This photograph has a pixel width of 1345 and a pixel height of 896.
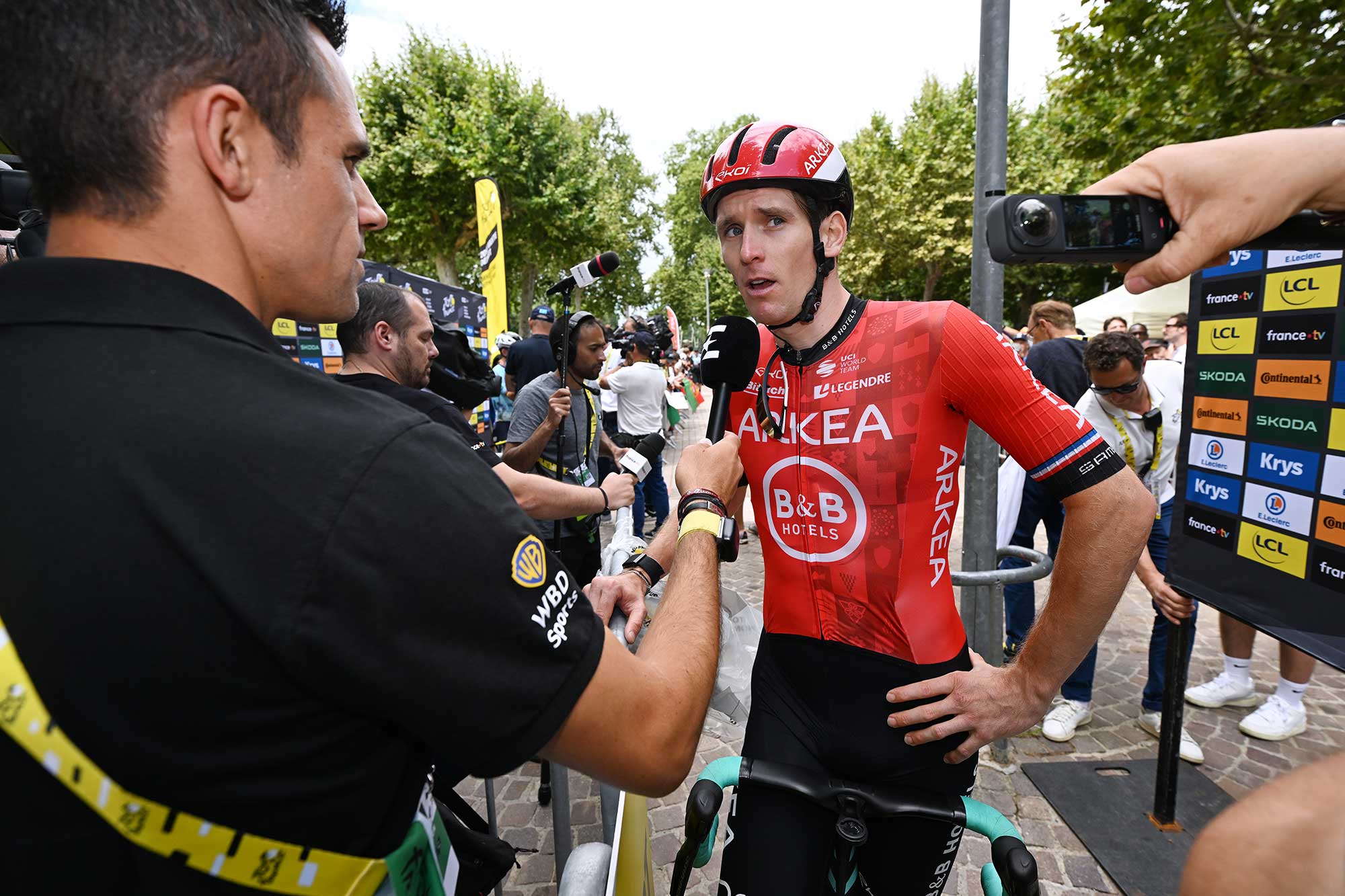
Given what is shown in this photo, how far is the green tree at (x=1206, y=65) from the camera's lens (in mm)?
5516

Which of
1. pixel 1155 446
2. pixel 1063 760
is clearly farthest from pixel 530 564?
pixel 1155 446

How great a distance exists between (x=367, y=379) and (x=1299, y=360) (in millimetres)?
3977

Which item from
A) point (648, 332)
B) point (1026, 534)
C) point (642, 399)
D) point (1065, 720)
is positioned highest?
point (648, 332)

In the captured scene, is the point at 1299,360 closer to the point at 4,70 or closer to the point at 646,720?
the point at 646,720

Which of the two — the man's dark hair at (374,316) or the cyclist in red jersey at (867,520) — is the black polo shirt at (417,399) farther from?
the cyclist in red jersey at (867,520)

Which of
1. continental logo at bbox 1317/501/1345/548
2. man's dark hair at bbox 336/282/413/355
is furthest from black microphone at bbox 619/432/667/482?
continental logo at bbox 1317/501/1345/548

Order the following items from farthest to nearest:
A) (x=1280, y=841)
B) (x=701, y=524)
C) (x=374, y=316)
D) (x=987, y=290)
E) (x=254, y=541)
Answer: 1. (x=987, y=290)
2. (x=374, y=316)
3. (x=701, y=524)
4. (x=254, y=541)
5. (x=1280, y=841)

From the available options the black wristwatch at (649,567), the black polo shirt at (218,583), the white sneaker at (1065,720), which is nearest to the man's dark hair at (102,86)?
the black polo shirt at (218,583)

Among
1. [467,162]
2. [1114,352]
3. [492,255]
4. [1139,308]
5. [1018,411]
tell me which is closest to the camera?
[1018,411]

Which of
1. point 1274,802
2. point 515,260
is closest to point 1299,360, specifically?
point 1274,802

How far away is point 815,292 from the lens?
2.25m

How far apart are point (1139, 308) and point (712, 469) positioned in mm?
18966

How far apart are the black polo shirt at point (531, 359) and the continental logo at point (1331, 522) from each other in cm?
719

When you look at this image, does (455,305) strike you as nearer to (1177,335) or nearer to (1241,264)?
(1177,335)
